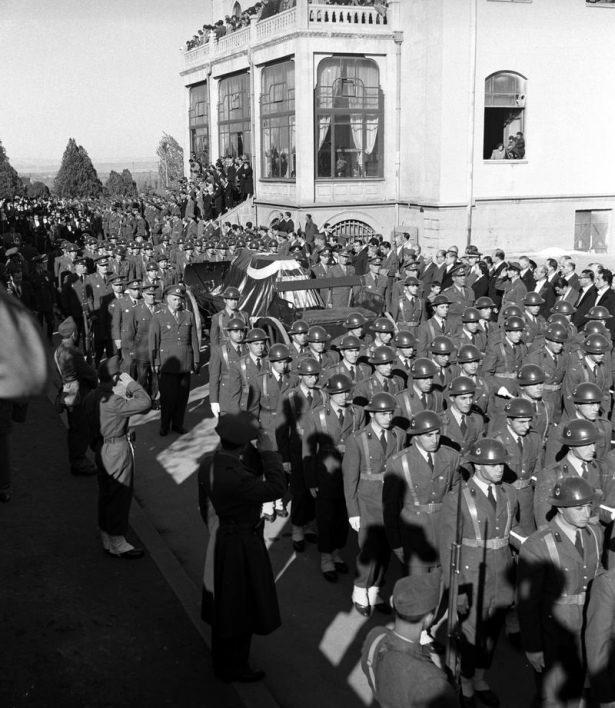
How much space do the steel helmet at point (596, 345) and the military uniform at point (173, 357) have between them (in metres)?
5.45

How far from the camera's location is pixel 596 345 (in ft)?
31.6

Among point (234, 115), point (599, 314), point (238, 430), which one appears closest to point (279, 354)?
point (238, 430)

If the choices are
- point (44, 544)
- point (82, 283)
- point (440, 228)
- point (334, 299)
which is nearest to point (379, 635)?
point (44, 544)

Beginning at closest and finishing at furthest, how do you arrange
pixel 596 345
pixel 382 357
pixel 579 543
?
pixel 579 543, pixel 382 357, pixel 596 345

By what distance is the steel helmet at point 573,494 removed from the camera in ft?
17.2

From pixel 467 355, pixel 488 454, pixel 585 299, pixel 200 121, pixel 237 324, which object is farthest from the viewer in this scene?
pixel 200 121

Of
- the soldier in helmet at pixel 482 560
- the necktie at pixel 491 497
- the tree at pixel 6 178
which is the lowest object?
the soldier in helmet at pixel 482 560

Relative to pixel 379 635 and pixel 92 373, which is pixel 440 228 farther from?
pixel 379 635

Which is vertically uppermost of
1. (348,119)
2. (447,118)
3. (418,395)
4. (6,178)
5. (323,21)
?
(323,21)

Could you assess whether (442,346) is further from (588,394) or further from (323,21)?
(323,21)

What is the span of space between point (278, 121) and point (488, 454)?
26028mm

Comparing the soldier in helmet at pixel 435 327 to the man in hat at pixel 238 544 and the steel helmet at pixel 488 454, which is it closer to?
the steel helmet at pixel 488 454

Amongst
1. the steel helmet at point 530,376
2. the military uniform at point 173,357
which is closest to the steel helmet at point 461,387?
the steel helmet at point 530,376

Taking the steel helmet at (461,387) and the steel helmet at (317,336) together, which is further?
the steel helmet at (317,336)
